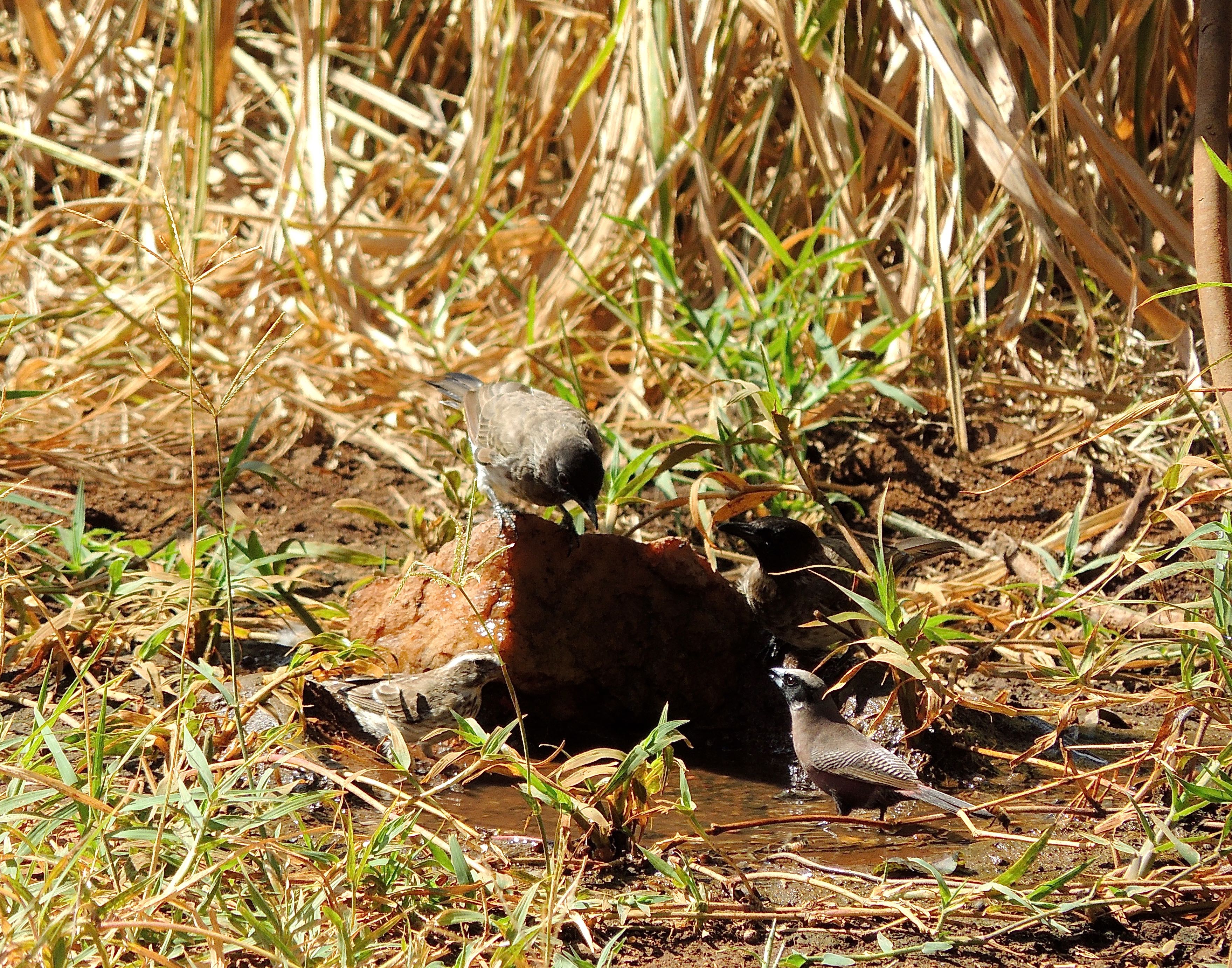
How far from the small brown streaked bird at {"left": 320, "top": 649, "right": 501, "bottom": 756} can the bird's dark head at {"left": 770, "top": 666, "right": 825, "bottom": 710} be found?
0.90m

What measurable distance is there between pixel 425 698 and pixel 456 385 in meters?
2.20

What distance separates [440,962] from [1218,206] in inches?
111

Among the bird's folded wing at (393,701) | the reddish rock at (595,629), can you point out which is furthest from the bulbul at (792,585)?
the bird's folded wing at (393,701)

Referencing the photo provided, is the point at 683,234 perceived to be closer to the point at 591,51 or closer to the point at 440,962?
the point at 591,51

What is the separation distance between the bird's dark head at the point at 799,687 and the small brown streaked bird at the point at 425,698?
0.90 m

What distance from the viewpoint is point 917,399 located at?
562 centimetres

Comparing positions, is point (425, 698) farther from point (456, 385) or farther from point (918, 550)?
point (456, 385)

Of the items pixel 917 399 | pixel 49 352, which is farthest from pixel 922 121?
pixel 49 352

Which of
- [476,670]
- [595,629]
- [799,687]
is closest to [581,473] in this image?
[595,629]

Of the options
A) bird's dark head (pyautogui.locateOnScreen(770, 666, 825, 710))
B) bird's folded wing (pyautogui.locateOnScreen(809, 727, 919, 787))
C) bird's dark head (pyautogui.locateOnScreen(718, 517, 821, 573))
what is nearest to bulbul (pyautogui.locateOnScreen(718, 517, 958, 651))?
bird's dark head (pyautogui.locateOnScreen(718, 517, 821, 573))

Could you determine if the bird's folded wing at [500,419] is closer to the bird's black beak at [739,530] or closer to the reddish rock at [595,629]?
the reddish rock at [595,629]

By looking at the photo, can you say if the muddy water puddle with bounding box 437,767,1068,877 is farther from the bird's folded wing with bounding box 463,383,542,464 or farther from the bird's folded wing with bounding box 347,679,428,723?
the bird's folded wing with bounding box 463,383,542,464

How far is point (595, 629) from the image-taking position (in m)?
4.07

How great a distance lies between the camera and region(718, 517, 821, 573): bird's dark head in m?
4.17
